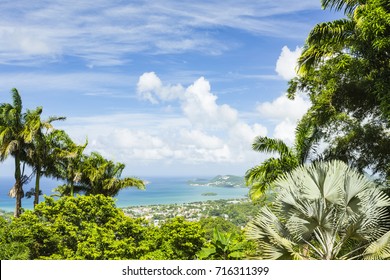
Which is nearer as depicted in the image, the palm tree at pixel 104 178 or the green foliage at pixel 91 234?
the green foliage at pixel 91 234

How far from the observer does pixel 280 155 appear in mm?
14984

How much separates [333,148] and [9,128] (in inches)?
624

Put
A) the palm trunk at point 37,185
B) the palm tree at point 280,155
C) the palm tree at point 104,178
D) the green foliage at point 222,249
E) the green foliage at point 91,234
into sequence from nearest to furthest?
the green foliage at point 222,249, the green foliage at point 91,234, the palm tree at point 280,155, the palm trunk at point 37,185, the palm tree at point 104,178

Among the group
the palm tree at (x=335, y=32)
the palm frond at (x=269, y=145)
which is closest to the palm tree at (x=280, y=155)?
the palm frond at (x=269, y=145)

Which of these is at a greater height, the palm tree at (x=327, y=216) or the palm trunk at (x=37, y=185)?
the palm trunk at (x=37, y=185)

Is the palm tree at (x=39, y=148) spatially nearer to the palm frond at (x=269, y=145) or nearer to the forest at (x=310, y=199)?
the forest at (x=310, y=199)

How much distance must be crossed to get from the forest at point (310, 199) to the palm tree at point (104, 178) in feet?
32.1

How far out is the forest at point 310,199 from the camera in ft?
26.0

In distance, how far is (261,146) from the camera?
15180mm

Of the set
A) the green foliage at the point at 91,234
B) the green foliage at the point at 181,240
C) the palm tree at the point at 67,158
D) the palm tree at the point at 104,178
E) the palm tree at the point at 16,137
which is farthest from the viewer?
the palm tree at the point at 104,178

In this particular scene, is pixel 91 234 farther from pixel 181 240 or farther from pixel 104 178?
pixel 104 178

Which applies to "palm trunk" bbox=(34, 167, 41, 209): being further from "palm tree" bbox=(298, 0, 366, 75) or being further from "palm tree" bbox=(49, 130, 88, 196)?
"palm tree" bbox=(298, 0, 366, 75)
